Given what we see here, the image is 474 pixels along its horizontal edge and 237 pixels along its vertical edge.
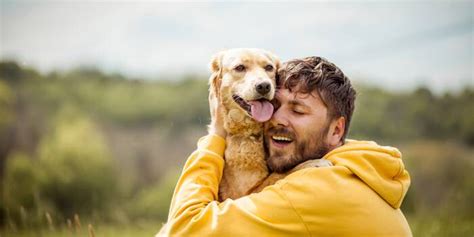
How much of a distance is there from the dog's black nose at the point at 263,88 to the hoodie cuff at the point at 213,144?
15.3 inches

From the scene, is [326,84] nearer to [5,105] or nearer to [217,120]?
[217,120]

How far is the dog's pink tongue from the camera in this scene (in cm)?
329

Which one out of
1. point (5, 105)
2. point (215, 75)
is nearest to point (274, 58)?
point (215, 75)

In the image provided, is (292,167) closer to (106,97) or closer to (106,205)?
(106,205)

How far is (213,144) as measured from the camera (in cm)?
315

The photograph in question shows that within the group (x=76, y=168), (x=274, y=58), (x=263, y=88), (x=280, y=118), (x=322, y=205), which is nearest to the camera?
(x=322, y=205)

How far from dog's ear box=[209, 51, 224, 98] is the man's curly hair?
0.69 m

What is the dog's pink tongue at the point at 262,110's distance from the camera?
329 centimetres

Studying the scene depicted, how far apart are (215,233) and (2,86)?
28787 mm

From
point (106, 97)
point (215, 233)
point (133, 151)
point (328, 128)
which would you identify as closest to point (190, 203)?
point (215, 233)

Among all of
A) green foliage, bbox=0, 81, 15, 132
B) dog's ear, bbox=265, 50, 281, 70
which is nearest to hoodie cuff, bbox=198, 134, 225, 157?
dog's ear, bbox=265, 50, 281, 70

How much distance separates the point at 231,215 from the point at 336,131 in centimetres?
87

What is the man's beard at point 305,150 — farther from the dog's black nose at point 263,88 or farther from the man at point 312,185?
the dog's black nose at point 263,88

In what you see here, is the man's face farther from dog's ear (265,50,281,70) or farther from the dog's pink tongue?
dog's ear (265,50,281,70)
